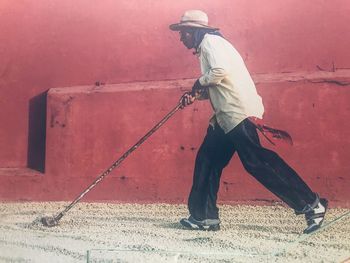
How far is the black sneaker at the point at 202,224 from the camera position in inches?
131

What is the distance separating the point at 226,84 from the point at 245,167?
1.90ft

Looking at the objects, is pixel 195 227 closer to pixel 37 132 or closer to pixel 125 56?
pixel 125 56

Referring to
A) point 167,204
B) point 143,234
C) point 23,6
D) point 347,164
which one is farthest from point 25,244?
point 347,164

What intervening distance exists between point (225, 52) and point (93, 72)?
3.80 ft

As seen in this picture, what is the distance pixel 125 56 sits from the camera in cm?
388

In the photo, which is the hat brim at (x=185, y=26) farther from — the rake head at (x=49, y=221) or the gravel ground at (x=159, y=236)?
the rake head at (x=49, y=221)

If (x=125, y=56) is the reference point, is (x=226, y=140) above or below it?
below

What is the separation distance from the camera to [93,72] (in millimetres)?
3961

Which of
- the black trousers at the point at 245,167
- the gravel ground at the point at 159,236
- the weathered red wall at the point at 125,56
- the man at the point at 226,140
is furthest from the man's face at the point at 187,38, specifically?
the gravel ground at the point at 159,236

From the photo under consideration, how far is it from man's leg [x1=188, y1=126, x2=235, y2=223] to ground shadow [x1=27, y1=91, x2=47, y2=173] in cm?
142

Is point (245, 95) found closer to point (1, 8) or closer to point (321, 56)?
point (321, 56)

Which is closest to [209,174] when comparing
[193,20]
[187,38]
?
[187,38]

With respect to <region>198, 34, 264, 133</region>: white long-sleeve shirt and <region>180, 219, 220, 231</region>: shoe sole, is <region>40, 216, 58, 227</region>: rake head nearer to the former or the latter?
<region>180, 219, 220, 231</region>: shoe sole

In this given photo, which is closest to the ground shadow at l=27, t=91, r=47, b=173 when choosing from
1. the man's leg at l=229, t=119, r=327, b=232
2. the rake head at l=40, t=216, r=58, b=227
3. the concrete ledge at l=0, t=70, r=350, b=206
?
the concrete ledge at l=0, t=70, r=350, b=206
